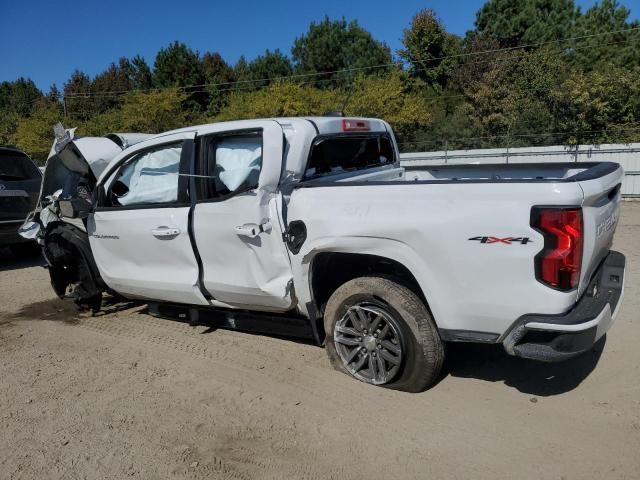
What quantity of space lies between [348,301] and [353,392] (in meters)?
0.65

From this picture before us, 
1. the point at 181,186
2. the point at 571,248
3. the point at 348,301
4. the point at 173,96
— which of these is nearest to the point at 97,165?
the point at 181,186

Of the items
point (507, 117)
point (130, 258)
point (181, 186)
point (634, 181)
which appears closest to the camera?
point (181, 186)

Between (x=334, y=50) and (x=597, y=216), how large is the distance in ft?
139

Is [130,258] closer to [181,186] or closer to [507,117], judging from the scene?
[181,186]

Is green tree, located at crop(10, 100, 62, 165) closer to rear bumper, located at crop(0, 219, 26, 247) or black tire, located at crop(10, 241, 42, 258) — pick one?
black tire, located at crop(10, 241, 42, 258)

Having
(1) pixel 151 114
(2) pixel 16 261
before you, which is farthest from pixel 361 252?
(1) pixel 151 114

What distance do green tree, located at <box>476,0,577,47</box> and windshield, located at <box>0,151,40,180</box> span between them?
33372 millimetres

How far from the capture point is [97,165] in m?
5.51

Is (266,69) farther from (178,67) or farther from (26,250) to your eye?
(26,250)

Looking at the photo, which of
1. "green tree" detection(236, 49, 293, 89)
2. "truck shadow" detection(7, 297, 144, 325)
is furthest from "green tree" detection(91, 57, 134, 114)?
"truck shadow" detection(7, 297, 144, 325)

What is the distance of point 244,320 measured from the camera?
4.36 metres

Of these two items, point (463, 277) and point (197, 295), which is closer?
point (463, 277)

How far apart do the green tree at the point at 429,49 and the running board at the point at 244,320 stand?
34553 millimetres

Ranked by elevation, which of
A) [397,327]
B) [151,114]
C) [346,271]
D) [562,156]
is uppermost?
[151,114]
